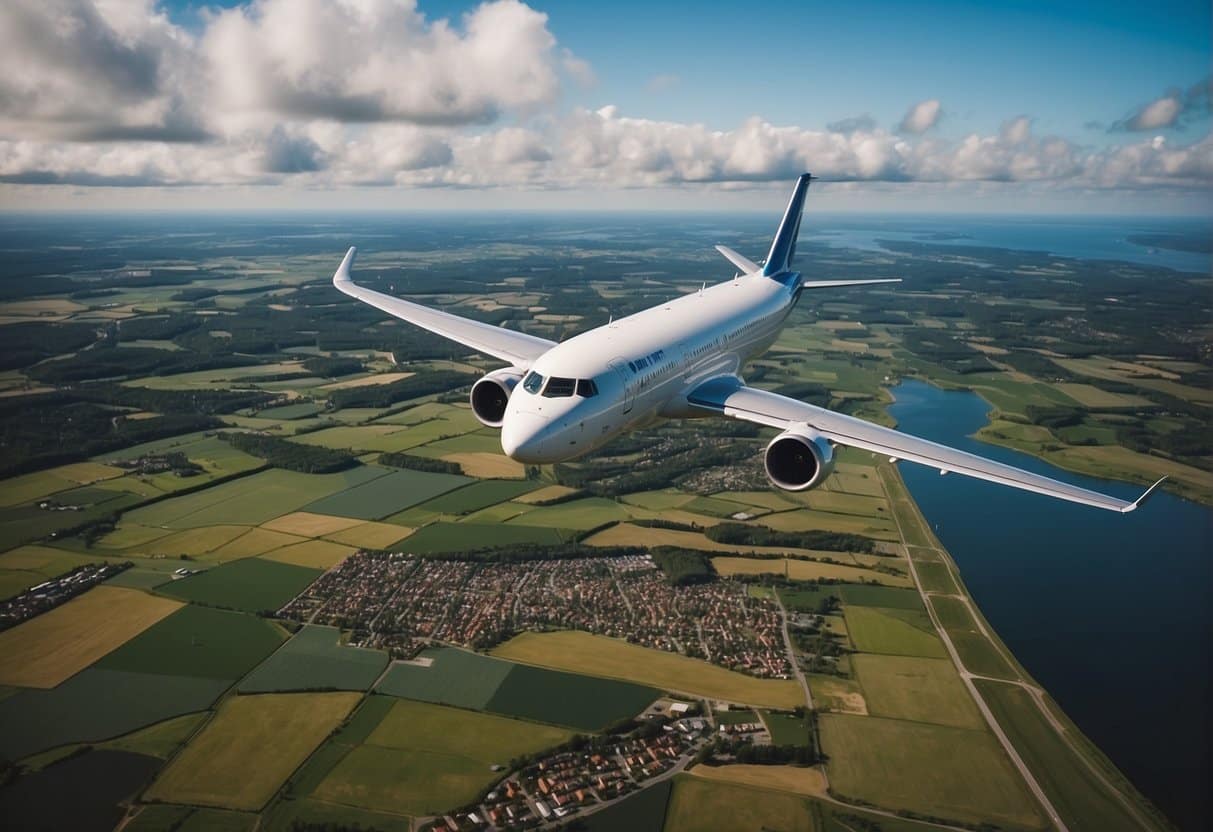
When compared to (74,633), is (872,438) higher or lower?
higher

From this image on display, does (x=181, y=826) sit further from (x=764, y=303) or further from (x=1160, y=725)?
(x=1160, y=725)

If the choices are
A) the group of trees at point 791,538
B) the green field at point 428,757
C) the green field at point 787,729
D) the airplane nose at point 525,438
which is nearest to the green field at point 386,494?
the group of trees at point 791,538

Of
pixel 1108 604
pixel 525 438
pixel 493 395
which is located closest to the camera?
pixel 525 438

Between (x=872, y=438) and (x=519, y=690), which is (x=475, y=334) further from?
(x=519, y=690)

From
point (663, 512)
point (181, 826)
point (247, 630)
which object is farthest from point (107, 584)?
point (663, 512)

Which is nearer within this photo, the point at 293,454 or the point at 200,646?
the point at 200,646

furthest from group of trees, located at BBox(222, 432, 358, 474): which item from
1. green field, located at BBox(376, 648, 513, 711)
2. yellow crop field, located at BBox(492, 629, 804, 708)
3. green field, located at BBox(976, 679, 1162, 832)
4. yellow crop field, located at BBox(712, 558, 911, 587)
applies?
green field, located at BBox(976, 679, 1162, 832)

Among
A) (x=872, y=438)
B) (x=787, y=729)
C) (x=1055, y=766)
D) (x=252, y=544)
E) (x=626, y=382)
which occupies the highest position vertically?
(x=626, y=382)

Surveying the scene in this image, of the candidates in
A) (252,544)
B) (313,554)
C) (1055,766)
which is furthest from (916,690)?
(252,544)

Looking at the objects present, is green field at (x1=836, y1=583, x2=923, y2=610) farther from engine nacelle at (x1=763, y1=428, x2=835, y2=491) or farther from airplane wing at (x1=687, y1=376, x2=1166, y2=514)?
engine nacelle at (x1=763, y1=428, x2=835, y2=491)
